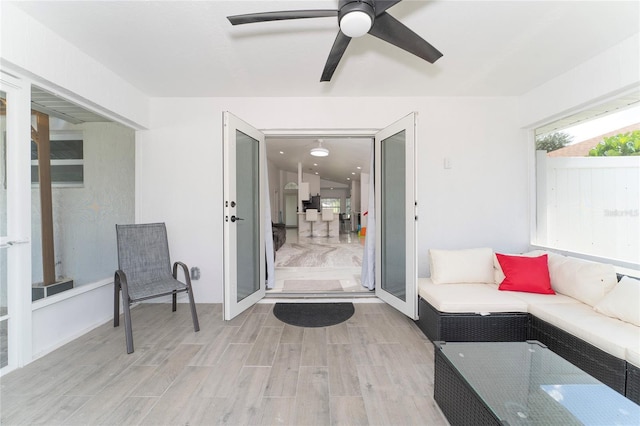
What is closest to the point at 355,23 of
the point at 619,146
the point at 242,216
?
the point at 242,216

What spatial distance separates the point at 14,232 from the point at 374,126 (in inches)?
137

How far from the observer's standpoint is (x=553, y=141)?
2973mm

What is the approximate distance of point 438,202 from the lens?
3123 mm

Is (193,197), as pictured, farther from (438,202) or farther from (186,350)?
(438,202)

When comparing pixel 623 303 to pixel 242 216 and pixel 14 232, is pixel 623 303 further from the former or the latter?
pixel 14 232

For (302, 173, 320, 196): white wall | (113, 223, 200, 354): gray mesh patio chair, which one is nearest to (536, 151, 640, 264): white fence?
(113, 223, 200, 354): gray mesh patio chair

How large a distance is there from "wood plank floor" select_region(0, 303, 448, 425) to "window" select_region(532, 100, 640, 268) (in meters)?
1.98

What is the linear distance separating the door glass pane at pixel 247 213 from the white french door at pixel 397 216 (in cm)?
154

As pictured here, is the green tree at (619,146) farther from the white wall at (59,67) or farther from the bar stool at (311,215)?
the bar stool at (311,215)

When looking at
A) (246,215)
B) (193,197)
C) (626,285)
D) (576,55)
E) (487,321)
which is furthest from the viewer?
(193,197)

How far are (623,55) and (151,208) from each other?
4.92 m

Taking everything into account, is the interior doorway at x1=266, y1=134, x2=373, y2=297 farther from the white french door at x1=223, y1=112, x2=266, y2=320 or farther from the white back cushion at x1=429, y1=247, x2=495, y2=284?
the white back cushion at x1=429, y1=247, x2=495, y2=284

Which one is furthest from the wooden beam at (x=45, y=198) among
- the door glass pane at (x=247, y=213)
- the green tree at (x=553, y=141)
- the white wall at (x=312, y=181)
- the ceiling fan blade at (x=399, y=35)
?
the white wall at (x=312, y=181)

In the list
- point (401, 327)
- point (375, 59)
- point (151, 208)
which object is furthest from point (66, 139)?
point (401, 327)
